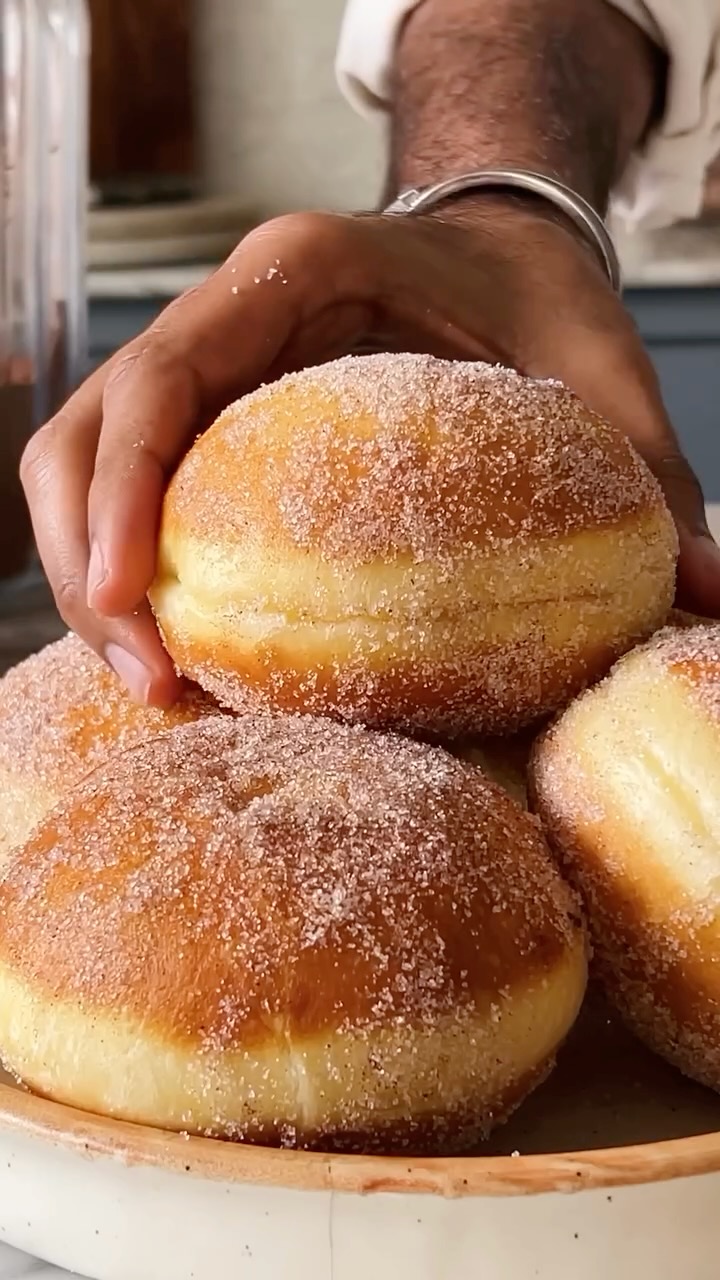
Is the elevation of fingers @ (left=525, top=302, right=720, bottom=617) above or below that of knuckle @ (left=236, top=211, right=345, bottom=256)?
below

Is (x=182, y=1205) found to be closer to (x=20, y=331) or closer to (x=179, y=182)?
(x=20, y=331)

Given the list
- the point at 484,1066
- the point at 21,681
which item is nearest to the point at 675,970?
the point at 484,1066

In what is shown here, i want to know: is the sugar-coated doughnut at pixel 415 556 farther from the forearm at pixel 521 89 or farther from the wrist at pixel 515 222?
the forearm at pixel 521 89

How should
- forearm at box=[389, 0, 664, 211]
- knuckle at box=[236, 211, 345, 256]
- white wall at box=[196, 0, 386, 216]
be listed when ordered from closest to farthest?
knuckle at box=[236, 211, 345, 256] → forearm at box=[389, 0, 664, 211] → white wall at box=[196, 0, 386, 216]

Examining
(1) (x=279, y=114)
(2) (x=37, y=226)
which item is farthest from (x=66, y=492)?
(1) (x=279, y=114)

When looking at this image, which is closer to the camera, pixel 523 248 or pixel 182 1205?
pixel 182 1205

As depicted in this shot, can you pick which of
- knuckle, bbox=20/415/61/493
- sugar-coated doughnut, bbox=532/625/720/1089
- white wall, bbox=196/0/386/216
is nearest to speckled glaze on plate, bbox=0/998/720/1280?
sugar-coated doughnut, bbox=532/625/720/1089

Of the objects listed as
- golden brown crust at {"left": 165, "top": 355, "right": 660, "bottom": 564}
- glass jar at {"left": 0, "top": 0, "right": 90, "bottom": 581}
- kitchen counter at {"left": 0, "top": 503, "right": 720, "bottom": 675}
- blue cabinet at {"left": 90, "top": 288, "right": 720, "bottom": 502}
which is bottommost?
blue cabinet at {"left": 90, "top": 288, "right": 720, "bottom": 502}

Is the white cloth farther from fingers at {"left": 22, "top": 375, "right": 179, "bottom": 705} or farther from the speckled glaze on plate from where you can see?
the speckled glaze on plate
